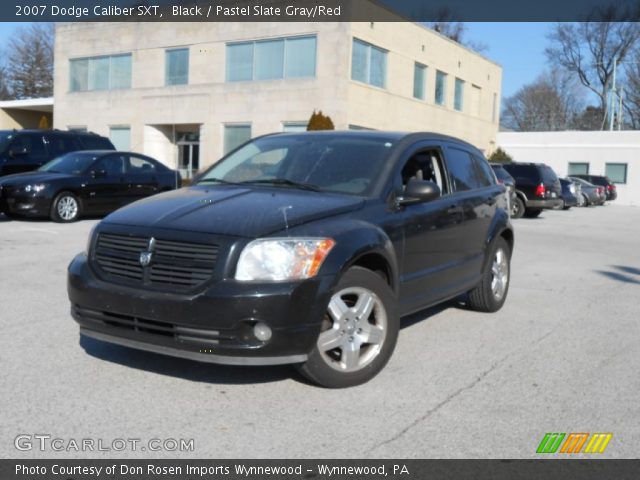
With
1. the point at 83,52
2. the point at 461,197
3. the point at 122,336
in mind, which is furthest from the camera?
the point at 83,52

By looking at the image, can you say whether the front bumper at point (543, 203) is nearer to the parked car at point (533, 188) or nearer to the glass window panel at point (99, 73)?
the parked car at point (533, 188)

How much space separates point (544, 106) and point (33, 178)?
72181mm

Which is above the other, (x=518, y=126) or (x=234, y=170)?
(x=518, y=126)

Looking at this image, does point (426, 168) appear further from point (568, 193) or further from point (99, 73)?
point (99, 73)

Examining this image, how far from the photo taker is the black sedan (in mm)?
13977

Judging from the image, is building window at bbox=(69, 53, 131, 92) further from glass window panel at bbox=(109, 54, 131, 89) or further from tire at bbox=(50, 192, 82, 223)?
tire at bbox=(50, 192, 82, 223)

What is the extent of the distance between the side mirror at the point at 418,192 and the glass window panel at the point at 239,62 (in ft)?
95.3

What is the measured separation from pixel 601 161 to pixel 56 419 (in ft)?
151

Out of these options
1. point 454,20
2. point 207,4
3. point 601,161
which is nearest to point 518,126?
point 454,20

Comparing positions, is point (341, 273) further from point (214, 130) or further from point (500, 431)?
point (214, 130)

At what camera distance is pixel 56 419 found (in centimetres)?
399

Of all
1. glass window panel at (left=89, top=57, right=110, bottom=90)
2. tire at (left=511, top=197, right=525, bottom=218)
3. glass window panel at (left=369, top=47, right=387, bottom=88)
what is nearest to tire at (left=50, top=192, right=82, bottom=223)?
tire at (left=511, top=197, right=525, bottom=218)

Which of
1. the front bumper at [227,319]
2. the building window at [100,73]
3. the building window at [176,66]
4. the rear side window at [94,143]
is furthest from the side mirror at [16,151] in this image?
the building window at [100,73]

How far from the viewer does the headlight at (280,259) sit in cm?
424
